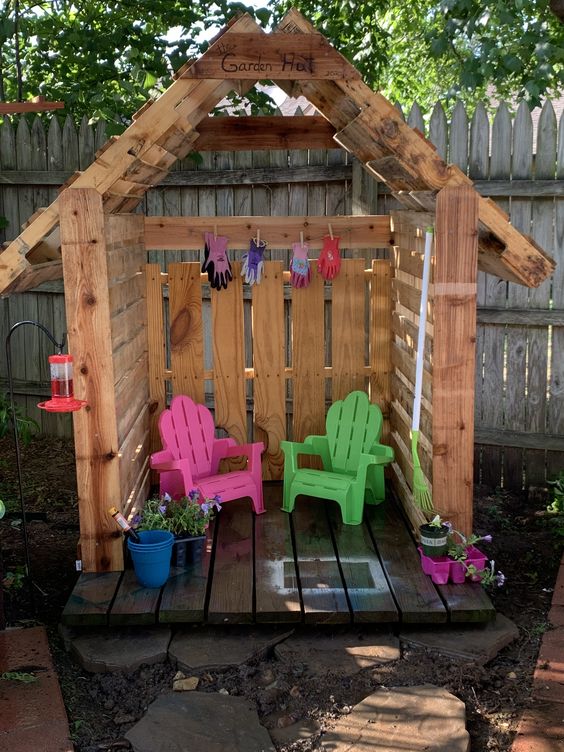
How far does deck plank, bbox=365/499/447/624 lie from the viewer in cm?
388

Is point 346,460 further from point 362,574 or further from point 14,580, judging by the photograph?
point 14,580

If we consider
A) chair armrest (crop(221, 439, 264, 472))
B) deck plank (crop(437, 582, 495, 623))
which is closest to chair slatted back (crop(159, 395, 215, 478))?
chair armrest (crop(221, 439, 264, 472))

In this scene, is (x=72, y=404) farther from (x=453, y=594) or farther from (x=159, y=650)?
(x=453, y=594)

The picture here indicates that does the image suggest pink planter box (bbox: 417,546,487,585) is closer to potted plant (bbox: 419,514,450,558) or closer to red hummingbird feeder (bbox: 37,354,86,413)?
potted plant (bbox: 419,514,450,558)

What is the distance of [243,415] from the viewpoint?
565 centimetres

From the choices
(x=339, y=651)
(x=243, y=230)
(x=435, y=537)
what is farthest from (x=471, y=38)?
(x=339, y=651)

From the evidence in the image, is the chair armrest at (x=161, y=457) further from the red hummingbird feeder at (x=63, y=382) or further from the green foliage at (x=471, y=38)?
the green foliage at (x=471, y=38)

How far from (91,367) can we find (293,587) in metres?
1.39

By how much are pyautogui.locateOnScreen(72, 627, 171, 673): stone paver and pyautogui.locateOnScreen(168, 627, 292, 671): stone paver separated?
0.07m

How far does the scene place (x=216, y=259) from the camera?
5.33 m

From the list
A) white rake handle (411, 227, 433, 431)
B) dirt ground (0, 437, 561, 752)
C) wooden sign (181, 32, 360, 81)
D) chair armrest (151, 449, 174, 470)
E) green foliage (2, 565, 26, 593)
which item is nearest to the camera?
dirt ground (0, 437, 561, 752)

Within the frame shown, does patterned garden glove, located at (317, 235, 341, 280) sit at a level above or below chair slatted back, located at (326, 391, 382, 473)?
above

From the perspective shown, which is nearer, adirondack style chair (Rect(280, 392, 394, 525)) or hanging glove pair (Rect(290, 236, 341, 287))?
adirondack style chair (Rect(280, 392, 394, 525))

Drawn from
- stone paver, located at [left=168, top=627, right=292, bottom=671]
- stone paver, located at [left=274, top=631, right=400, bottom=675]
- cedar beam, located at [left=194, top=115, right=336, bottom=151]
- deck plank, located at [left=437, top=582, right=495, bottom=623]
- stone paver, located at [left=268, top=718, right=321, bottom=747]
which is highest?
cedar beam, located at [left=194, top=115, right=336, bottom=151]
